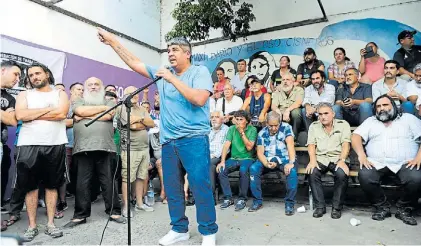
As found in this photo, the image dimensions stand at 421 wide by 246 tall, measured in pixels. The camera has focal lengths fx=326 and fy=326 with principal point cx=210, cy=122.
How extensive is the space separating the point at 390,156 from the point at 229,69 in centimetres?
476

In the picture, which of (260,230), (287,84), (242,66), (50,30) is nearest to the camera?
(260,230)

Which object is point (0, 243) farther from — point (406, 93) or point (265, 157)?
point (406, 93)

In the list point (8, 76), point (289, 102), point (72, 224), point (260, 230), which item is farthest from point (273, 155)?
point (8, 76)

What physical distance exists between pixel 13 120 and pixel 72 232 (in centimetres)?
125

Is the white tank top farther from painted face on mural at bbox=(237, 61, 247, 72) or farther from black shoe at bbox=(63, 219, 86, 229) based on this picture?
painted face on mural at bbox=(237, 61, 247, 72)

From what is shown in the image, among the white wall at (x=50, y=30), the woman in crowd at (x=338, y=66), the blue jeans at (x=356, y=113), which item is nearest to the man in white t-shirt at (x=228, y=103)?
the blue jeans at (x=356, y=113)

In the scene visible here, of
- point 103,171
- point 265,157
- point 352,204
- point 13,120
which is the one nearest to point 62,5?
point 13,120

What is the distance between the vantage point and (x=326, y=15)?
680 cm

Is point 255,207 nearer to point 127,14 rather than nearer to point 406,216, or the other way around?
point 406,216

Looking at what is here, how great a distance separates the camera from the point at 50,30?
541 cm

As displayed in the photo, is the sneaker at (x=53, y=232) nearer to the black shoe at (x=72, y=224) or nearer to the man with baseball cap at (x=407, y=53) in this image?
the black shoe at (x=72, y=224)

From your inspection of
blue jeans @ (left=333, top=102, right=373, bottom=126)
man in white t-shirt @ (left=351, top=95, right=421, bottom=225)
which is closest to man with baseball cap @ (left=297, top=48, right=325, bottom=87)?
blue jeans @ (left=333, top=102, right=373, bottom=126)

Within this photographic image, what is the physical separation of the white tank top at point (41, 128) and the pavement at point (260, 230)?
844 mm

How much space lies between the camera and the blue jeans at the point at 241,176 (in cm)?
421
